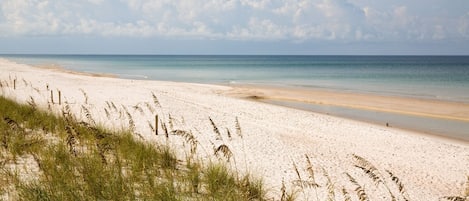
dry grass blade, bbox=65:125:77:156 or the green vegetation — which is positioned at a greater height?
dry grass blade, bbox=65:125:77:156

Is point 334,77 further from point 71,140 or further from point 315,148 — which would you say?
point 71,140

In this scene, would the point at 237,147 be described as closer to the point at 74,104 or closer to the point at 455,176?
the point at 455,176

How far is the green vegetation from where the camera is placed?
15.5 ft

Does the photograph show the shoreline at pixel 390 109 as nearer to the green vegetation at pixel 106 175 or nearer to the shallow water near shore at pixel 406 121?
the shallow water near shore at pixel 406 121

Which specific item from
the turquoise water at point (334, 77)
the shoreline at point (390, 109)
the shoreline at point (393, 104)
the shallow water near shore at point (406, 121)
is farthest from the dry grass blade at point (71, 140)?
the turquoise water at point (334, 77)

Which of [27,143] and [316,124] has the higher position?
[27,143]

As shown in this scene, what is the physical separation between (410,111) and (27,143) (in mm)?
19871

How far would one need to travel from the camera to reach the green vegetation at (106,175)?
4730 mm

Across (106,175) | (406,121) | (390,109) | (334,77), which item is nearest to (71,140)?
(106,175)

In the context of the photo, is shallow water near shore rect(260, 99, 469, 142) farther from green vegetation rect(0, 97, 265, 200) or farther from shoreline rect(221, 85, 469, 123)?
green vegetation rect(0, 97, 265, 200)

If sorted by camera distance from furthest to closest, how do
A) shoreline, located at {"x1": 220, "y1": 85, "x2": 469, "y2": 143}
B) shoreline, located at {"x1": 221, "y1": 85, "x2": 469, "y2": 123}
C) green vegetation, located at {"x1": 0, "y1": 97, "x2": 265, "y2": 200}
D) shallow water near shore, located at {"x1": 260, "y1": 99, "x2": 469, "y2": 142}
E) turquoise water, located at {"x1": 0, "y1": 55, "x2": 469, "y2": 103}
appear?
turquoise water, located at {"x1": 0, "y1": 55, "x2": 469, "y2": 103}
shoreline, located at {"x1": 221, "y1": 85, "x2": 469, "y2": 123}
shoreline, located at {"x1": 220, "y1": 85, "x2": 469, "y2": 143}
shallow water near shore, located at {"x1": 260, "y1": 99, "x2": 469, "y2": 142}
green vegetation, located at {"x1": 0, "y1": 97, "x2": 265, "y2": 200}

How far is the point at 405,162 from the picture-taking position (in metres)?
11.1

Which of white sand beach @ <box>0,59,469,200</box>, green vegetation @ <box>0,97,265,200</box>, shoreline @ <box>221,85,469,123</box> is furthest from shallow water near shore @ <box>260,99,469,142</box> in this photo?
green vegetation @ <box>0,97,265,200</box>

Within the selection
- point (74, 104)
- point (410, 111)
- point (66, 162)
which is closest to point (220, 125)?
point (74, 104)
